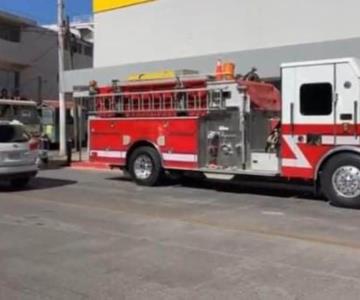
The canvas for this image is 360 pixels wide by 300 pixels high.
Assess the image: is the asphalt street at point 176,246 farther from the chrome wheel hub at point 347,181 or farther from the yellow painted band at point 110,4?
the yellow painted band at point 110,4

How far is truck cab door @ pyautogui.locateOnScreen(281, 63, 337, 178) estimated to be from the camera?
12883 millimetres

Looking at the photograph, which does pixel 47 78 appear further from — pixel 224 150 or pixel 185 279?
pixel 185 279

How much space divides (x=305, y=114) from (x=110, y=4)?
16.3m

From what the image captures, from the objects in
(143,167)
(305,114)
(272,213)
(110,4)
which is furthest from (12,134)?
(110,4)

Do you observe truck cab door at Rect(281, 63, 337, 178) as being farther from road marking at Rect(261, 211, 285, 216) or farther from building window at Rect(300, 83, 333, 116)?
road marking at Rect(261, 211, 285, 216)

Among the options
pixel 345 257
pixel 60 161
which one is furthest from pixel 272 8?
pixel 345 257

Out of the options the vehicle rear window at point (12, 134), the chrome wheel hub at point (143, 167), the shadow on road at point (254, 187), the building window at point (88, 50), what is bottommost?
the shadow on road at point (254, 187)

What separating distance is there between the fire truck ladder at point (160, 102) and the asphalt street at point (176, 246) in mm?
2043

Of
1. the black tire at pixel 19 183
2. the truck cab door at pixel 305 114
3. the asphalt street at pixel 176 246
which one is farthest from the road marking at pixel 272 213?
the black tire at pixel 19 183

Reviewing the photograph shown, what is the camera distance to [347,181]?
41.2 ft

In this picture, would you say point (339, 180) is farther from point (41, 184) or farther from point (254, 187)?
point (41, 184)

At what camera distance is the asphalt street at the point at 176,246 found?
6742mm

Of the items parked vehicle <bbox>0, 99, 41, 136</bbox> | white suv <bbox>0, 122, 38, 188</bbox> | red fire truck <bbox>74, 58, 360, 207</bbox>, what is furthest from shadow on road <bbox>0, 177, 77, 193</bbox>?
parked vehicle <bbox>0, 99, 41, 136</bbox>

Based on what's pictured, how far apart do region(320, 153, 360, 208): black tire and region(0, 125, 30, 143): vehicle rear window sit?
22.7 ft
